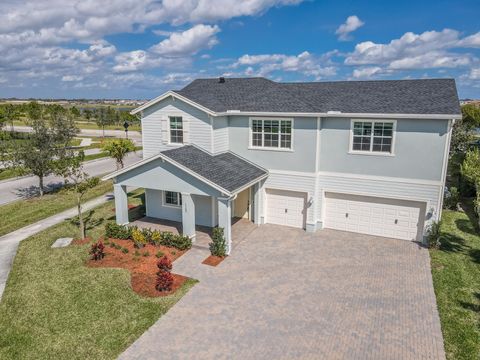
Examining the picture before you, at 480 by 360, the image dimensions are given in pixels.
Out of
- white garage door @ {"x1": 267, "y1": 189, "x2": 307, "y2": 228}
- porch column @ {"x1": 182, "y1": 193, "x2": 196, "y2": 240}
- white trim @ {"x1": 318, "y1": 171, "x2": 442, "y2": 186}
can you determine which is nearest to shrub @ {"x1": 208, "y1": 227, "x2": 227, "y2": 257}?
porch column @ {"x1": 182, "y1": 193, "x2": 196, "y2": 240}

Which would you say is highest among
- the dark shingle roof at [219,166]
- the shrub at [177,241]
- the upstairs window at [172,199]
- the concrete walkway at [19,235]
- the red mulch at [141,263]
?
the dark shingle roof at [219,166]

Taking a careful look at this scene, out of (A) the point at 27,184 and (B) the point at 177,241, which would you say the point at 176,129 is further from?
(A) the point at 27,184

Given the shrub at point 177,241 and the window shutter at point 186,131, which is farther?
the window shutter at point 186,131

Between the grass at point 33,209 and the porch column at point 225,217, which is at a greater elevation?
the porch column at point 225,217

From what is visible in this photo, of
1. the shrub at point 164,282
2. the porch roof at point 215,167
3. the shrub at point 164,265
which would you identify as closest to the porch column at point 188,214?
the porch roof at point 215,167

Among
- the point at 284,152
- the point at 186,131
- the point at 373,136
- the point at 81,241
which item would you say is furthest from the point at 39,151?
the point at 373,136

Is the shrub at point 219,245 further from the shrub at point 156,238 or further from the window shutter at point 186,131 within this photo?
the window shutter at point 186,131
